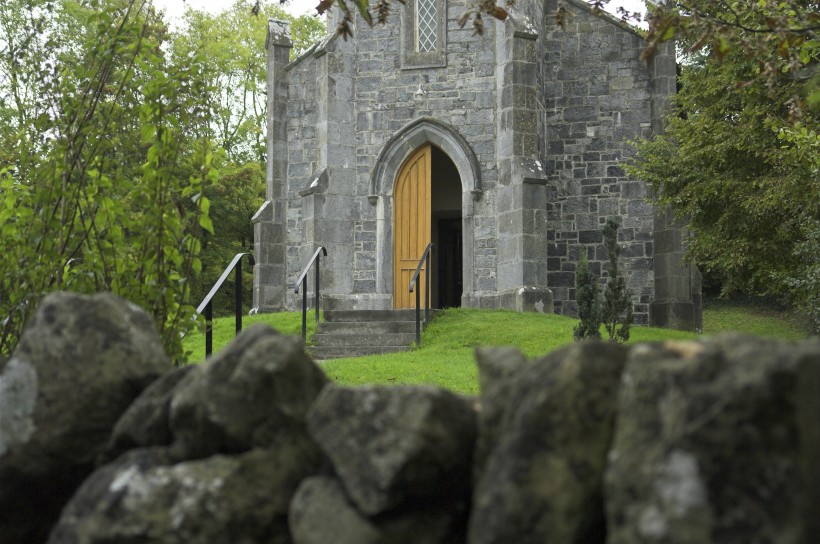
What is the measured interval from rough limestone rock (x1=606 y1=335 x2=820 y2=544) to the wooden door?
17095mm

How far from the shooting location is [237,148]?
123 ft

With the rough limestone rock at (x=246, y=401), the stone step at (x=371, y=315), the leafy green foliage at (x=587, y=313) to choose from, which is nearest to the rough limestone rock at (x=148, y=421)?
the rough limestone rock at (x=246, y=401)

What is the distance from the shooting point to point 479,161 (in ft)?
62.5

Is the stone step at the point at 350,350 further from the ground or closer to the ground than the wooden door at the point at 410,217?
closer to the ground

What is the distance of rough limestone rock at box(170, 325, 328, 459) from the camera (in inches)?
127

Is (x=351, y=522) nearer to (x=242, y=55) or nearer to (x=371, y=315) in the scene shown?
(x=371, y=315)

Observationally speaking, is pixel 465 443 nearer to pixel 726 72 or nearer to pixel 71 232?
pixel 71 232

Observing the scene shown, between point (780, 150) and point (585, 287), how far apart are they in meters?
5.54

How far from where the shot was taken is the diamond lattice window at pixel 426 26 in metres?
19.4

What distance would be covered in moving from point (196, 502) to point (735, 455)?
1.61 metres

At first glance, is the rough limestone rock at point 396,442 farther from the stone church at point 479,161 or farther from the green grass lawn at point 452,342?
the stone church at point 479,161

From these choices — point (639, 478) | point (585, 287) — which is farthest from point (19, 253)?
point (585, 287)

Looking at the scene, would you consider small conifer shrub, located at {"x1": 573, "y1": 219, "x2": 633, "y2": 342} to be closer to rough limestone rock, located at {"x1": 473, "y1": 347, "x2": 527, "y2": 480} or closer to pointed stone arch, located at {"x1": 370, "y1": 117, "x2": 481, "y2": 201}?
pointed stone arch, located at {"x1": 370, "y1": 117, "x2": 481, "y2": 201}

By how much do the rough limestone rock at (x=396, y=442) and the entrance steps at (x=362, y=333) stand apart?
11.5 metres
